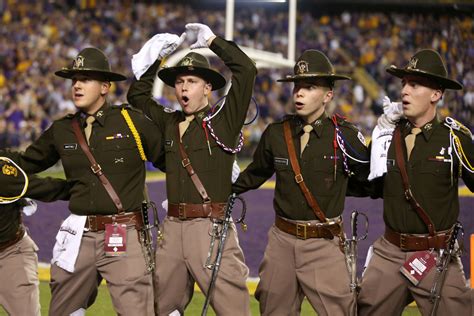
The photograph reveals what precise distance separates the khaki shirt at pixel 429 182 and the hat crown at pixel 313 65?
0.77m

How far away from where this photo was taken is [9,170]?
6.92 meters

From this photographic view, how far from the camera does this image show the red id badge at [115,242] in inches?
270

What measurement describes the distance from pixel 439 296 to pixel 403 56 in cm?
2559

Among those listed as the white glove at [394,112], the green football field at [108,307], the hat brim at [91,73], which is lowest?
the green football field at [108,307]

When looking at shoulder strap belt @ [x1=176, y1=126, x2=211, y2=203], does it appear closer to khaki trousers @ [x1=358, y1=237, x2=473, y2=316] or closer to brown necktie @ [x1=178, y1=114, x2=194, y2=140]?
brown necktie @ [x1=178, y1=114, x2=194, y2=140]

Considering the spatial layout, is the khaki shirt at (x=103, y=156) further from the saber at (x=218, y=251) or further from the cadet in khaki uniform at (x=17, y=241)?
the saber at (x=218, y=251)

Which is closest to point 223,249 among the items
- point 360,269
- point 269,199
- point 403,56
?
point 360,269

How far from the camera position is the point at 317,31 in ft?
107

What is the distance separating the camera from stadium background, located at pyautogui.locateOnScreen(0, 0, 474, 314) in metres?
25.1

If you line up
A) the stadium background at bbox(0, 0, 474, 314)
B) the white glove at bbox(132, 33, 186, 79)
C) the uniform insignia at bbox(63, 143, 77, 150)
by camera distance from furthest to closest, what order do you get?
the stadium background at bbox(0, 0, 474, 314)
the white glove at bbox(132, 33, 186, 79)
the uniform insignia at bbox(63, 143, 77, 150)

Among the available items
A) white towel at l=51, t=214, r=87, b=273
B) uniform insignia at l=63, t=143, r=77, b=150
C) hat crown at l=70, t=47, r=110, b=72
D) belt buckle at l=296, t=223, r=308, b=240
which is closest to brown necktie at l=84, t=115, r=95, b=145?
uniform insignia at l=63, t=143, r=77, b=150

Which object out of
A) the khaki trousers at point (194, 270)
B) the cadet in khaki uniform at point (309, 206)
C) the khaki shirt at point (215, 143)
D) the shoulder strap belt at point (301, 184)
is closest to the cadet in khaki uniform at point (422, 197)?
the cadet in khaki uniform at point (309, 206)

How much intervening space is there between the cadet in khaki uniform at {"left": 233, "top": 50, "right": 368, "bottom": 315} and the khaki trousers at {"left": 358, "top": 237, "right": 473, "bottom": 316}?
16cm

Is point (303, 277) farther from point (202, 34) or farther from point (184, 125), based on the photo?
point (202, 34)
